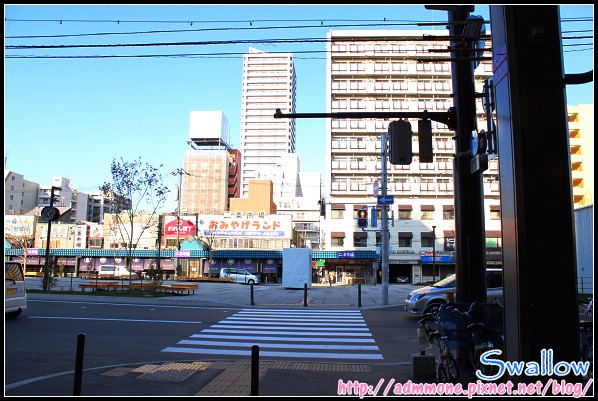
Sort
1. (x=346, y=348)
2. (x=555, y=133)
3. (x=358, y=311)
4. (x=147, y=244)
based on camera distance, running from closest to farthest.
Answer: (x=555, y=133), (x=346, y=348), (x=358, y=311), (x=147, y=244)

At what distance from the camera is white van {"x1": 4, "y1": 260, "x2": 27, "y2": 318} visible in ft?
45.8

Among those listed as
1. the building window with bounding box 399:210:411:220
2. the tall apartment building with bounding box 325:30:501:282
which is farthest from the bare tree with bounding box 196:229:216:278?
the building window with bounding box 399:210:411:220

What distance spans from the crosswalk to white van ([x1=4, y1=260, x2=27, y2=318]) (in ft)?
19.1

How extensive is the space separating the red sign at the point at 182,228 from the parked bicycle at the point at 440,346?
56.8 m

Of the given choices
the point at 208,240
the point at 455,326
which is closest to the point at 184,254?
the point at 208,240

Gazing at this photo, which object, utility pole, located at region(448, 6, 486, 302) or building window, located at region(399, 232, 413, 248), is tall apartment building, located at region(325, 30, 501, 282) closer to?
building window, located at region(399, 232, 413, 248)

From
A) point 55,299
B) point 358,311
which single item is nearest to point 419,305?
point 358,311

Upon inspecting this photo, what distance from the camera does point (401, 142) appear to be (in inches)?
287

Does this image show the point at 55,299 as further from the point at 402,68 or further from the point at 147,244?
the point at 402,68

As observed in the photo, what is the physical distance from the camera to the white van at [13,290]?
1396 cm

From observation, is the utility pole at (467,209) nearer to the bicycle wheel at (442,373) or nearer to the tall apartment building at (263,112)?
the bicycle wheel at (442,373)

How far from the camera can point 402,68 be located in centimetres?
5953

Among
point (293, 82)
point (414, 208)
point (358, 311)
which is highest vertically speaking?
point (293, 82)

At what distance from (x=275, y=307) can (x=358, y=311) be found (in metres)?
3.60
